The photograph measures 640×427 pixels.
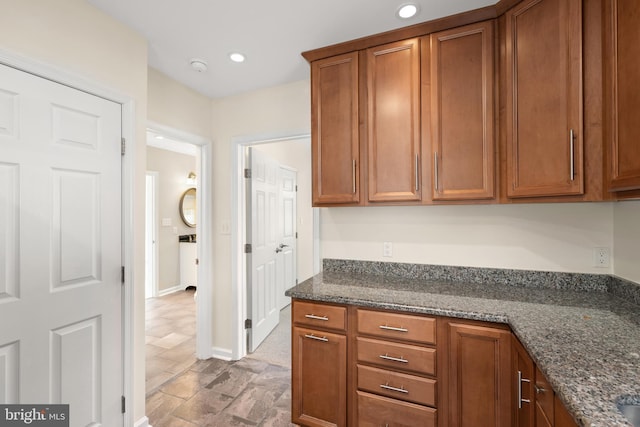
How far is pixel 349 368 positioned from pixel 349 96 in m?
1.69

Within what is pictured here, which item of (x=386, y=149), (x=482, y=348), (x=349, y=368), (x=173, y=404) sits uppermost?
(x=386, y=149)

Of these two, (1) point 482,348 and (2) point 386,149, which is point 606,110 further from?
(1) point 482,348

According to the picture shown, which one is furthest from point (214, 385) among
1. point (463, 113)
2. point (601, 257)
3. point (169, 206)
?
point (169, 206)

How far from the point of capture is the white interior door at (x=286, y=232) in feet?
11.9

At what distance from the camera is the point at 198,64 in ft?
7.27

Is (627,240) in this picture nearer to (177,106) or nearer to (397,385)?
(397,385)

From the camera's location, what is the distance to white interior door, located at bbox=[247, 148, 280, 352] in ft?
9.47

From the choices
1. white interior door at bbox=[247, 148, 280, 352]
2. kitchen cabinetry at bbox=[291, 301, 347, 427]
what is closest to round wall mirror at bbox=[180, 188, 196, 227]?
white interior door at bbox=[247, 148, 280, 352]

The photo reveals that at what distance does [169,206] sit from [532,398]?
17.3 feet

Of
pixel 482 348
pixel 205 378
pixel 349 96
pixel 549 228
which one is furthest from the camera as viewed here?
pixel 205 378

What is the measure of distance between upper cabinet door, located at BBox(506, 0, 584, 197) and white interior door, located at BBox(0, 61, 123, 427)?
2286 millimetres

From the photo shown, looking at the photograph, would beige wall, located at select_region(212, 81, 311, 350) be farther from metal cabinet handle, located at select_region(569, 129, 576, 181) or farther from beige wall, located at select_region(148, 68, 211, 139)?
metal cabinet handle, located at select_region(569, 129, 576, 181)

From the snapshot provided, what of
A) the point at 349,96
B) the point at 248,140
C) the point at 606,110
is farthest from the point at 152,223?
the point at 606,110

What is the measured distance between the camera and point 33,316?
1.40 meters
